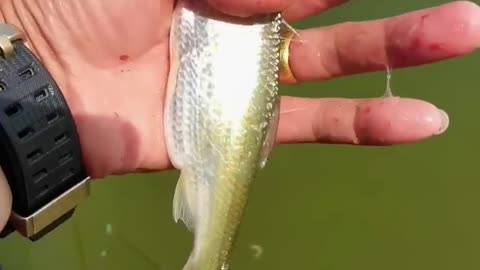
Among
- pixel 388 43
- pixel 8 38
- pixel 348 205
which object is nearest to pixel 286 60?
pixel 388 43

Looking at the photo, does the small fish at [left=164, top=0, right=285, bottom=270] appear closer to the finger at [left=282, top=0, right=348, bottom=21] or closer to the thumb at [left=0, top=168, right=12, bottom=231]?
the finger at [left=282, top=0, right=348, bottom=21]

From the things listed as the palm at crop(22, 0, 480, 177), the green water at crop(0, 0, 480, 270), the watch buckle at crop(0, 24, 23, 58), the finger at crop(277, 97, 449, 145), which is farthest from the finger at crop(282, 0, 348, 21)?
the green water at crop(0, 0, 480, 270)

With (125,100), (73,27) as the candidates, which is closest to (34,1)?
(73,27)

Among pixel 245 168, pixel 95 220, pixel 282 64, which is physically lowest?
pixel 95 220

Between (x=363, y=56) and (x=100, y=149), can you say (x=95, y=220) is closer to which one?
(x=100, y=149)

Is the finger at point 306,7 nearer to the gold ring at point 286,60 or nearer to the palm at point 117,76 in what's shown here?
the gold ring at point 286,60

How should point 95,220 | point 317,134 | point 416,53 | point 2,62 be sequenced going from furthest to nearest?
point 95,220 < point 317,134 < point 416,53 < point 2,62
